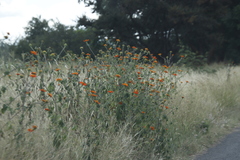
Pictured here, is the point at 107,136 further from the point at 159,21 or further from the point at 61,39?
the point at 61,39

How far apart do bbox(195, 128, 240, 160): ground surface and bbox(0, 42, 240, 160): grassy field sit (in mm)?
198

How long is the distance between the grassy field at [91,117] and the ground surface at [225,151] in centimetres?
20

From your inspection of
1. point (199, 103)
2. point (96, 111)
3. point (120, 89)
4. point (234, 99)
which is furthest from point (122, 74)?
point (234, 99)

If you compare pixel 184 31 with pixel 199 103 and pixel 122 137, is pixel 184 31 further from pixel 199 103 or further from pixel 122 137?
pixel 122 137

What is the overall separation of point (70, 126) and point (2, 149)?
1104 millimetres

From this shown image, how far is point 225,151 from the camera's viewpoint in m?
6.06

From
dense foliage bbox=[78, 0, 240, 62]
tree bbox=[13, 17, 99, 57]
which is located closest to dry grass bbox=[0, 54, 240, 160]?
tree bbox=[13, 17, 99, 57]

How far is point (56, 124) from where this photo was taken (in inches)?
155

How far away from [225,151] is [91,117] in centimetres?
259

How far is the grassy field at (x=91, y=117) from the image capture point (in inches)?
150

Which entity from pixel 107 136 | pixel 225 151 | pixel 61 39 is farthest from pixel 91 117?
pixel 61 39

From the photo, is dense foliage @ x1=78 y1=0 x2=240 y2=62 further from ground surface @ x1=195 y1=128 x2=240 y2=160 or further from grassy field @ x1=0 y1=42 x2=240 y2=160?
grassy field @ x1=0 y1=42 x2=240 y2=160

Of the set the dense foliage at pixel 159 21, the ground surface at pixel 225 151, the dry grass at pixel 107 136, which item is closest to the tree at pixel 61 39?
the dense foliage at pixel 159 21

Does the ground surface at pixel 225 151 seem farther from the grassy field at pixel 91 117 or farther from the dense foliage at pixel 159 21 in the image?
the dense foliage at pixel 159 21
